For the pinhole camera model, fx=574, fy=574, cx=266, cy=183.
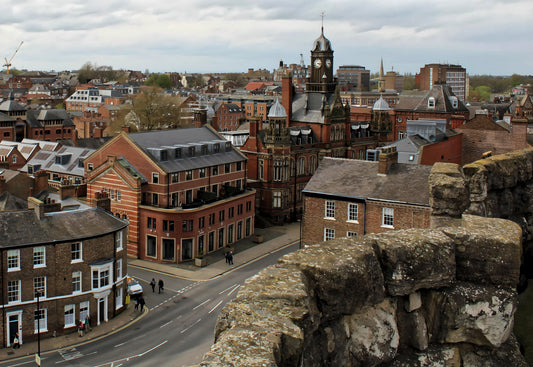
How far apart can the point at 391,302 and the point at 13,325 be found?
29046 millimetres

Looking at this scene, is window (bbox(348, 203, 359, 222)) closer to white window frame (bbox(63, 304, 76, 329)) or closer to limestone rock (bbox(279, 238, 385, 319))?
white window frame (bbox(63, 304, 76, 329))

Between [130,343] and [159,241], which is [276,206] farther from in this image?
[130,343]

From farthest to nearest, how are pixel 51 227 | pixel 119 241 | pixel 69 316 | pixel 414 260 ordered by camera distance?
1. pixel 119 241
2. pixel 69 316
3. pixel 51 227
4. pixel 414 260

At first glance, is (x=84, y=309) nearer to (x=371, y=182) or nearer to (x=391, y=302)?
(x=371, y=182)

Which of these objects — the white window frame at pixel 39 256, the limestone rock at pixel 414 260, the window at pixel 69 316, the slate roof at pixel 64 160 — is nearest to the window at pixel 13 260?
the white window frame at pixel 39 256

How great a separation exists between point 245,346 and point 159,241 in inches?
1656

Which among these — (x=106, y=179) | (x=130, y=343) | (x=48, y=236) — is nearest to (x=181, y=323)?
(x=130, y=343)

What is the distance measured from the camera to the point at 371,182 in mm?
36562

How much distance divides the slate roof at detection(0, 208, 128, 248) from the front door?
4040 mm

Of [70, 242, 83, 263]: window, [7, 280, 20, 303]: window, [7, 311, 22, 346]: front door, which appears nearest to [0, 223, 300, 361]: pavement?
[7, 311, 22, 346]: front door

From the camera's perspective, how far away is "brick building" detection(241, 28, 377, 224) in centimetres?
6297

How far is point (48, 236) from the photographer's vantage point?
34.2 m

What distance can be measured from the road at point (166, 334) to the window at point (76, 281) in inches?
140

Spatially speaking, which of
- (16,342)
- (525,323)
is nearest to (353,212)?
(525,323)
